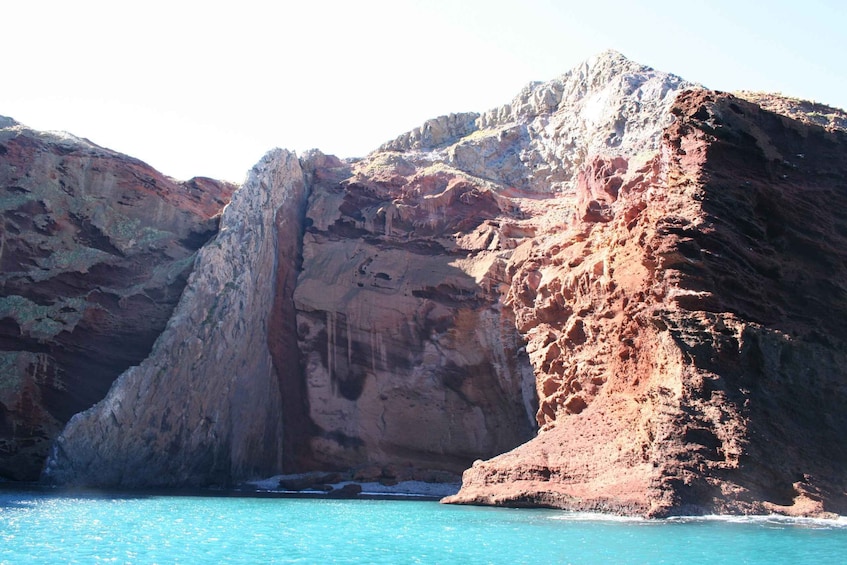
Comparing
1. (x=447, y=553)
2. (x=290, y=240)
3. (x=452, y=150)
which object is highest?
(x=452, y=150)

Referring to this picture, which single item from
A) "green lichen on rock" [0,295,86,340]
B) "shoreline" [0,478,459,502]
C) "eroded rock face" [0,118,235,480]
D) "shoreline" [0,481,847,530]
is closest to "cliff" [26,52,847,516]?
"shoreline" [0,481,847,530]

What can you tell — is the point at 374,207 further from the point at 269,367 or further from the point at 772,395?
the point at 772,395

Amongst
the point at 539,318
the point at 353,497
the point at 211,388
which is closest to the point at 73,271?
the point at 211,388

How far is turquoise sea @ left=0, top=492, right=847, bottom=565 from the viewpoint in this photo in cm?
1612

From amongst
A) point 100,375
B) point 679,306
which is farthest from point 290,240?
point 679,306

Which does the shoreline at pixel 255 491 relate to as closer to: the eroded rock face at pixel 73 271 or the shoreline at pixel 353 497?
the shoreline at pixel 353 497

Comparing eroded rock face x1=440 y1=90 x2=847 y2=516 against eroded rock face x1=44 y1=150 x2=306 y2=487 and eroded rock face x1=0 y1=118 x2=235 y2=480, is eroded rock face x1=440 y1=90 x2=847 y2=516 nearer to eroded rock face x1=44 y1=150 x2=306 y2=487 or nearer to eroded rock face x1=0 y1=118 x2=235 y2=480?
eroded rock face x1=44 y1=150 x2=306 y2=487

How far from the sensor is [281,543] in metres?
18.7

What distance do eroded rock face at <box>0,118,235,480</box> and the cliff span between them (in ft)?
10.6

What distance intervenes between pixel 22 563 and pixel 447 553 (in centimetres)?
828

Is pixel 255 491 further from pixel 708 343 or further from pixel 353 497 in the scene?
pixel 708 343

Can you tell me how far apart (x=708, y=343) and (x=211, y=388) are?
25.2 meters

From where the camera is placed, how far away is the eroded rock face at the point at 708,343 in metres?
23.5

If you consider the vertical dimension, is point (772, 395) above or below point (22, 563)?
above
